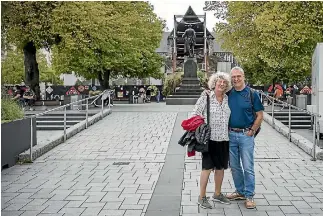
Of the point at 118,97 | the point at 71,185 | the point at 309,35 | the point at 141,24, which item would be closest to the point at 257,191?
the point at 71,185

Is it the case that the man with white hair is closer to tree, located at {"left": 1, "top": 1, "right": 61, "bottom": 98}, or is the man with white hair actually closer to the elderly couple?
the elderly couple

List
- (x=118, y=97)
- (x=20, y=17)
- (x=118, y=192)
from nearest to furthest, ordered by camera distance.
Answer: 1. (x=118, y=192)
2. (x=20, y=17)
3. (x=118, y=97)

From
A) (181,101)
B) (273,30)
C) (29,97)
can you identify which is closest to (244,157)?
(273,30)

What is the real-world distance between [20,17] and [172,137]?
13.1m

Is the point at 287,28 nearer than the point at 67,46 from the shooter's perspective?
Yes

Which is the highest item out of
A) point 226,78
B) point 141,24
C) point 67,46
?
point 141,24

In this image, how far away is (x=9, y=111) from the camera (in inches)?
368

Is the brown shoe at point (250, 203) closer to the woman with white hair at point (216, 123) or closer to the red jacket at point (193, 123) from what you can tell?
the woman with white hair at point (216, 123)

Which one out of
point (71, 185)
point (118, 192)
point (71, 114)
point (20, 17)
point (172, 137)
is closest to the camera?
point (118, 192)

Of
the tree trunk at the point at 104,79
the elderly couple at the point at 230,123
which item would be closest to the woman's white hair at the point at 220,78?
the elderly couple at the point at 230,123

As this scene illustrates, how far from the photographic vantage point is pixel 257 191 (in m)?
6.78

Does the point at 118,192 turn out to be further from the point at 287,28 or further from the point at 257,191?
the point at 287,28

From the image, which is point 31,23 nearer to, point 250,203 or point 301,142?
point 301,142

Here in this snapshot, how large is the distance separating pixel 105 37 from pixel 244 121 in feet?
66.6
